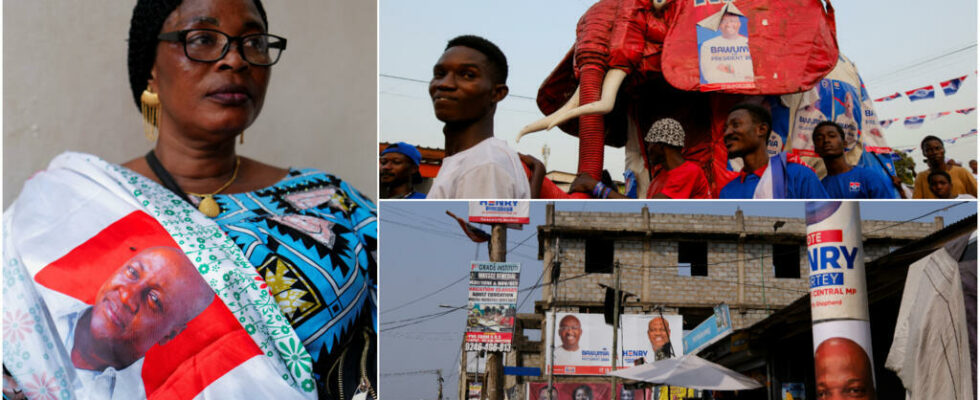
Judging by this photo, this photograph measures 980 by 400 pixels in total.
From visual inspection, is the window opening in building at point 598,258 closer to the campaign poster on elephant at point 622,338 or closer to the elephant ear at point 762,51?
the campaign poster on elephant at point 622,338

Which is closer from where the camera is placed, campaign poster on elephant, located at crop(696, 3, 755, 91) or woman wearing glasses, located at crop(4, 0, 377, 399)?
woman wearing glasses, located at crop(4, 0, 377, 399)

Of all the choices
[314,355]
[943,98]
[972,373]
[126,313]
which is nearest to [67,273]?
[126,313]

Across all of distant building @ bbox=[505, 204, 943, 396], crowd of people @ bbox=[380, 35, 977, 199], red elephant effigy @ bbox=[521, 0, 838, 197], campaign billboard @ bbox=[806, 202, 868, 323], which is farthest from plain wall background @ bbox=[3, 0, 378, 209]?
campaign billboard @ bbox=[806, 202, 868, 323]

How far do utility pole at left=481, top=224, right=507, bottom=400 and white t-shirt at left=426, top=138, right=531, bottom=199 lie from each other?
242 mm

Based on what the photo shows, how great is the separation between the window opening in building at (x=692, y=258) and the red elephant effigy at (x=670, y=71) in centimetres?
55

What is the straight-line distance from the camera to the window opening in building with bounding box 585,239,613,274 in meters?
3.84

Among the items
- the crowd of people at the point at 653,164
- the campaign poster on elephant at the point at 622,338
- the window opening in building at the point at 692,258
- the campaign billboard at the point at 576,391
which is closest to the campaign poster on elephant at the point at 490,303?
the crowd of people at the point at 653,164

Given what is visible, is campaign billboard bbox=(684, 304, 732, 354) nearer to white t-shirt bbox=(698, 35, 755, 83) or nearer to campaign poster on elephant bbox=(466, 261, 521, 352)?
campaign poster on elephant bbox=(466, 261, 521, 352)

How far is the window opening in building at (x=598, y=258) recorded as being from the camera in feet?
12.6

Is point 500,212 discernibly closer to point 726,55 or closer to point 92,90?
point 726,55

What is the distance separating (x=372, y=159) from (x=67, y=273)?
1065 mm

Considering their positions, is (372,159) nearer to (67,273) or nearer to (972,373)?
(67,273)

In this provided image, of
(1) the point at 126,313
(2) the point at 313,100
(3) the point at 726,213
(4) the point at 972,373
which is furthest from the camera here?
(3) the point at 726,213

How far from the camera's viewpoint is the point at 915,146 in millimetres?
3238
